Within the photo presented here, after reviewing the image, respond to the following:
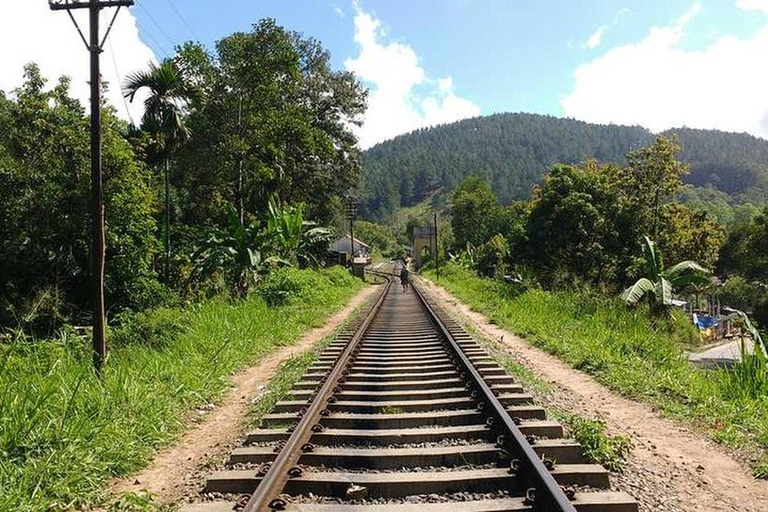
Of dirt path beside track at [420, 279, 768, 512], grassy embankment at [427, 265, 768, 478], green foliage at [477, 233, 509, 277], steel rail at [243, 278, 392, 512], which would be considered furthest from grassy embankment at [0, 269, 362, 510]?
green foliage at [477, 233, 509, 277]

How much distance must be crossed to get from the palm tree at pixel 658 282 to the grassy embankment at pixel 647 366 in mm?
472

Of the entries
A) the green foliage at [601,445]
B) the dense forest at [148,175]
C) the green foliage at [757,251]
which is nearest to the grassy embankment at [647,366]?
the green foliage at [601,445]

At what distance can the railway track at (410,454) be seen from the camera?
3701mm

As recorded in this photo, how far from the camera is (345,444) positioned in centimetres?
493

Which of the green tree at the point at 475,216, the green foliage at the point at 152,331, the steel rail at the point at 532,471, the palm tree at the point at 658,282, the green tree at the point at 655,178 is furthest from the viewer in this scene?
the green tree at the point at 475,216

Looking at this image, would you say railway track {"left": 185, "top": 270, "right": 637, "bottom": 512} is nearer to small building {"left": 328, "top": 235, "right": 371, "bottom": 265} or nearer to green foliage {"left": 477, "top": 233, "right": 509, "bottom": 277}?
green foliage {"left": 477, "top": 233, "right": 509, "bottom": 277}

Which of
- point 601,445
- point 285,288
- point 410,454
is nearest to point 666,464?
point 601,445

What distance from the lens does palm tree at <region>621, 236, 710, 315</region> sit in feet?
46.8

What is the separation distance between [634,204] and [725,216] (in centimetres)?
10026

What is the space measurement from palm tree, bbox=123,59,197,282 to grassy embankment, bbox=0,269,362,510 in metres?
11.8

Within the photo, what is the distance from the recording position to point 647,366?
8.75m

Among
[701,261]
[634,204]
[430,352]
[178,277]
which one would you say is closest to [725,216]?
[701,261]

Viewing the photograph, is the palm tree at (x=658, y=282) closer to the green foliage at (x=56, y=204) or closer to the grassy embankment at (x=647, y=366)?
the grassy embankment at (x=647, y=366)

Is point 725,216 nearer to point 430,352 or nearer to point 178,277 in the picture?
point 178,277
